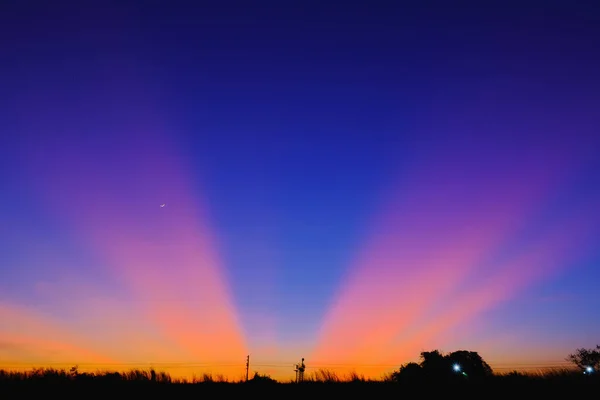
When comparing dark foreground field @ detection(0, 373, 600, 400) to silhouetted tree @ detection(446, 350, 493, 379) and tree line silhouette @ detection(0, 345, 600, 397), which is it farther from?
silhouetted tree @ detection(446, 350, 493, 379)

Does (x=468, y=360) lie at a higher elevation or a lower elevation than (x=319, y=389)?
higher

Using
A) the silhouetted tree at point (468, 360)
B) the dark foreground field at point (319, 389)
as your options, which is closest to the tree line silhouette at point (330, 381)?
the dark foreground field at point (319, 389)

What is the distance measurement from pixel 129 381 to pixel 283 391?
28.9 feet

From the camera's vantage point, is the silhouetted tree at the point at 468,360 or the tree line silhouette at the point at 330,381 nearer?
the tree line silhouette at the point at 330,381

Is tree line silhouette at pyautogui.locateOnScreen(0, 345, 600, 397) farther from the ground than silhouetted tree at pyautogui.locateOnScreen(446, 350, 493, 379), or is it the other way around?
silhouetted tree at pyautogui.locateOnScreen(446, 350, 493, 379)

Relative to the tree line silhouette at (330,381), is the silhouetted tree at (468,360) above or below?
above

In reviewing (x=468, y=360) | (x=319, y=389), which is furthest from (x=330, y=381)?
(x=468, y=360)

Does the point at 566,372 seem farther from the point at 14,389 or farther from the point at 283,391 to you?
the point at 14,389

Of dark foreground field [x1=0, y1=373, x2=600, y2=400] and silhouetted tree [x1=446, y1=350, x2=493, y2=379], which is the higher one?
silhouetted tree [x1=446, y1=350, x2=493, y2=379]

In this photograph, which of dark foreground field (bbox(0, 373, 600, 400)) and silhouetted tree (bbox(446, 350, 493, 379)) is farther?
silhouetted tree (bbox(446, 350, 493, 379))

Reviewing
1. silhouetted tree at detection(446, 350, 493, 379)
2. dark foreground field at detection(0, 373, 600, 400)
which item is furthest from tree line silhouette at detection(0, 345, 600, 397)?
silhouetted tree at detection(446, 350, 493, 379)

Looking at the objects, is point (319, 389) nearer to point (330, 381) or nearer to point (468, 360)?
point (330, 381)

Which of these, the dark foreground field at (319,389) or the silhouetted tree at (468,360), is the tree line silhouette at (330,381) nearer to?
the dark foreground field at (319,389)

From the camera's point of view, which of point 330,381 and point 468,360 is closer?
point 330,381
